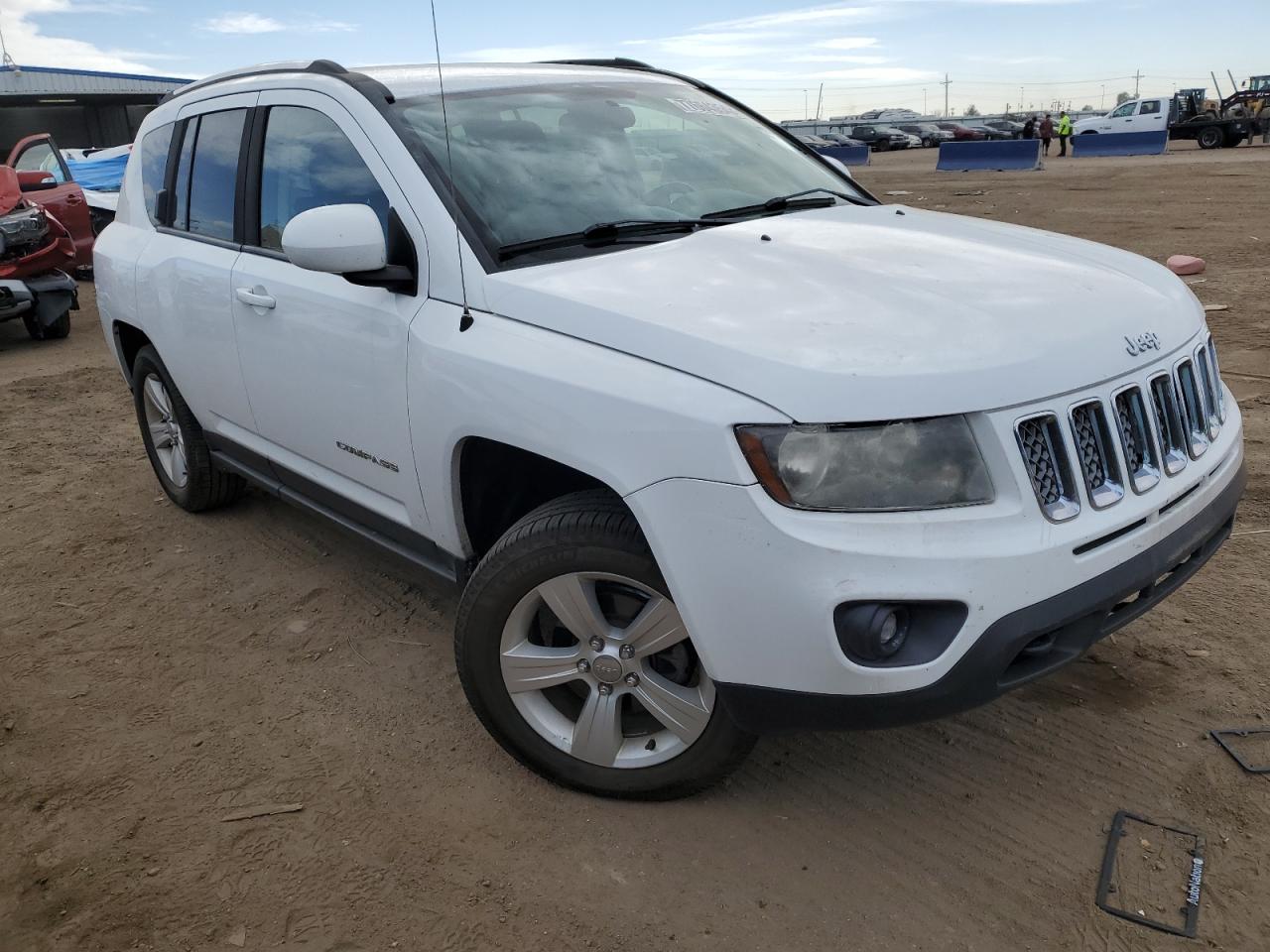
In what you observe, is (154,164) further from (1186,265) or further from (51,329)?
(51,329)

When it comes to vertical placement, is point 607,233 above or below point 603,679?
above

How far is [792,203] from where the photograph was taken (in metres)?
3.32

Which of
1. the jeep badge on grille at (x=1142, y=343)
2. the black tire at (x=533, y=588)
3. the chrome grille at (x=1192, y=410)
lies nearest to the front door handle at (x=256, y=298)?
the black tire at (x=533, y=588)

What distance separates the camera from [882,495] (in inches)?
80.3

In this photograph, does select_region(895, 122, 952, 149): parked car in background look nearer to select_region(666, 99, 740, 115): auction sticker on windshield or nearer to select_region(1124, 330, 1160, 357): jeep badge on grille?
select_region(666, 99, 740, 115): auction sticker on windshield

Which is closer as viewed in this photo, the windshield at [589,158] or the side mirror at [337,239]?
the side mirror at [337,239]

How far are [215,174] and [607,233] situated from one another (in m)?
1.92

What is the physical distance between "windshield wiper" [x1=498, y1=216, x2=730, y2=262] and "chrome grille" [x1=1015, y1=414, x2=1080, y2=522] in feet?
3.96

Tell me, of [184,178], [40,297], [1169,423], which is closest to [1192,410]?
[1169,423]

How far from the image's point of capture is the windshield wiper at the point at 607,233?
8.91 feet

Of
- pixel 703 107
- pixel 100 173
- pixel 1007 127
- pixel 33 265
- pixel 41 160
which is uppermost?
pixel 1007 127

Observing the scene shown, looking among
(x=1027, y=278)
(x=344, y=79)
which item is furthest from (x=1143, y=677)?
(x=344, y=79)

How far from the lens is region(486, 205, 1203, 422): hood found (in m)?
2.04

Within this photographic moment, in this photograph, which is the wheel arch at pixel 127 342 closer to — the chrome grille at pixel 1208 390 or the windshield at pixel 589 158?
the windshield at pixel 589 158
